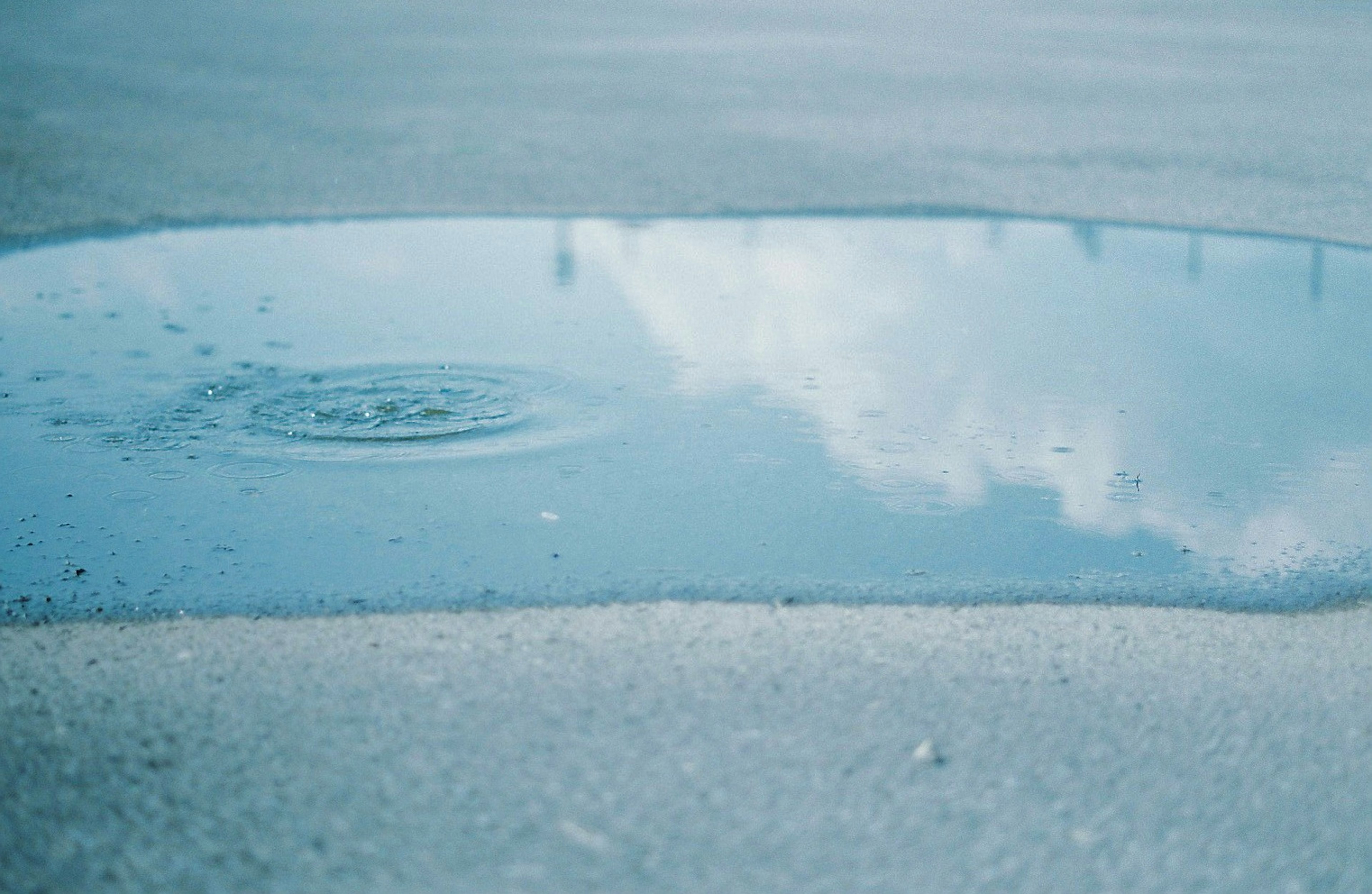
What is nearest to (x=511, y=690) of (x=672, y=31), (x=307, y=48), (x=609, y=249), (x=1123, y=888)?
(x=1123, y=888)

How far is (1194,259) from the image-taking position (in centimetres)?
768

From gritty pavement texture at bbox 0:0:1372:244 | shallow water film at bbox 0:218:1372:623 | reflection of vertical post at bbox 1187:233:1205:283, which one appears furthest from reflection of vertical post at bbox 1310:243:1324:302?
reflection of vertical post at bbox 1187:233:1205:283

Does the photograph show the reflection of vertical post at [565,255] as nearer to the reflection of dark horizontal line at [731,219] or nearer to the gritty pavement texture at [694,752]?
the reflection of dark horizontal line at [731,219]

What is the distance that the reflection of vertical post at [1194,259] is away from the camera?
7.32 m

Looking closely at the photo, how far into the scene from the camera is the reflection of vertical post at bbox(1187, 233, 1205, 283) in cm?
732

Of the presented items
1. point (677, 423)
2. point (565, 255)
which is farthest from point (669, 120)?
point (677, 423)

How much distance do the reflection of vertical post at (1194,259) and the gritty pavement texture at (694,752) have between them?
395 centimetres

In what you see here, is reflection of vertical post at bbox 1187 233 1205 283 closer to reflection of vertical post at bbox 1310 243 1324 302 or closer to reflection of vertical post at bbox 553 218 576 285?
reflection of vertical post at bbox 1310 243 1324 302

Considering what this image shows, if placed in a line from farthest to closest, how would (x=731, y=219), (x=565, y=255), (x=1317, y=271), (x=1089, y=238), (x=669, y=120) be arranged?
Result: 1. (x=669, y=120)
2. (x=731, y=219)
3. (x=1089, y=238)
4. (x=565, y=255)
5. (x=1317, y=271)

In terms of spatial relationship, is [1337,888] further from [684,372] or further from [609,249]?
[609,249]

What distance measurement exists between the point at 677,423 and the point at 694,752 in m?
2.39

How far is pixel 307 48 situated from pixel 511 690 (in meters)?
14.7

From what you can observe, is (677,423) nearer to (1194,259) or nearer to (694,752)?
(694,752)

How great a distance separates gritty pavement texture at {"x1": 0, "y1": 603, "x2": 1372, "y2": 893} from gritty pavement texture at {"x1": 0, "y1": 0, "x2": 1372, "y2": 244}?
5426 millimetres
